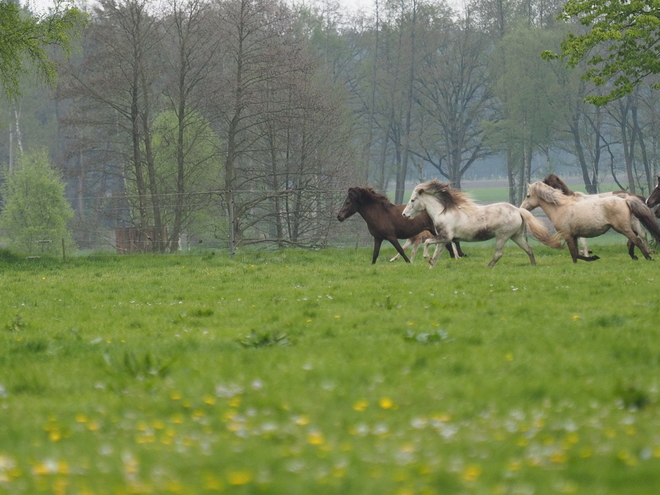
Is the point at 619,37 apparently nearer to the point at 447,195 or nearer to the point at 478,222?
the point at 447,195

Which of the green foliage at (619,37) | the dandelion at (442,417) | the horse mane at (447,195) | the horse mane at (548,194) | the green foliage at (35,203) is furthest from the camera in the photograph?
the green foliage at (35,203)

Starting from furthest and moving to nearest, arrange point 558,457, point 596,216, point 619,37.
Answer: point 619,37 → point 596,216 → point 558,457

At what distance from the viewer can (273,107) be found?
134 feet

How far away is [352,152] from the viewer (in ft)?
170

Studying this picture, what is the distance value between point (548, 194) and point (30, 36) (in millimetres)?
15701

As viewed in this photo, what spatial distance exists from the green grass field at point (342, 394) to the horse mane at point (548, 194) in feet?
22.4

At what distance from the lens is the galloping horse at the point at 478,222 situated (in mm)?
19531

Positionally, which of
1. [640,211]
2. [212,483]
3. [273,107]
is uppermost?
[273,107]

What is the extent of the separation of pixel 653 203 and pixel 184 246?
16.6m

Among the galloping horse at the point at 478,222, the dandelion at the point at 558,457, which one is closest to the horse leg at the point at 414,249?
the galloping horse at the point at 478,222

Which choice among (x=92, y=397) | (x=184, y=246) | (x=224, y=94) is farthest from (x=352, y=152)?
(x=92, y=397)

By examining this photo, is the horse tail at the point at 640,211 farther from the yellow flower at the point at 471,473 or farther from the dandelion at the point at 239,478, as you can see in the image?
the dandelion at the point at 239,478

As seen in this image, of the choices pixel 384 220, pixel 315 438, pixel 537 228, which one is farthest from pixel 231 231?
pixel 315 438

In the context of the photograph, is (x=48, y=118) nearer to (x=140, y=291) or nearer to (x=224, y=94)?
(x=224, y=94)
